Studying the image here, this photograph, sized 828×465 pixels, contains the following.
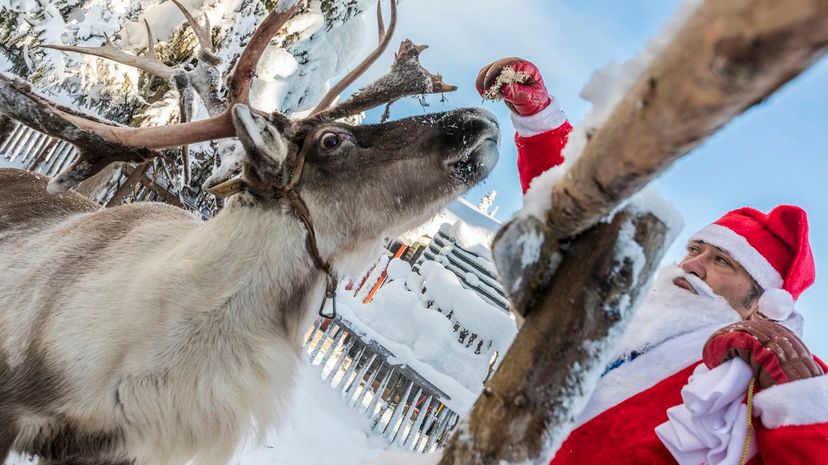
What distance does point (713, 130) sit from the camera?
0.47 meters

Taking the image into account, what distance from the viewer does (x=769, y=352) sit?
1.00m

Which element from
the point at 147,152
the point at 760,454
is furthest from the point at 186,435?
the point at 760,454

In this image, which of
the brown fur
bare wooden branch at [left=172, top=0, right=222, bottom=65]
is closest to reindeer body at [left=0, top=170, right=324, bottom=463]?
the brown fur

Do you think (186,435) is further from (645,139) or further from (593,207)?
(645,139)

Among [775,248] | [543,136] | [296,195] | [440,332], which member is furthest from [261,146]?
[440,332]

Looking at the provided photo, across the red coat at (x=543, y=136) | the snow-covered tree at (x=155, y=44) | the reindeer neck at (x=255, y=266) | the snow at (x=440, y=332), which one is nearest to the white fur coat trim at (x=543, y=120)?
the red coat at (x=543, y=136)

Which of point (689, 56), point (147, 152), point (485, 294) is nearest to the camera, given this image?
point (689, 56)

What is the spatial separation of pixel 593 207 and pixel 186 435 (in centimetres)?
187

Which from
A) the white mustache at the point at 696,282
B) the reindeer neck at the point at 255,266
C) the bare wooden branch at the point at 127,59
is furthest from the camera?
the bare wooden branch at the point at 127,59

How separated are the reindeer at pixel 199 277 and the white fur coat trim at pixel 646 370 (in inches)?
40.8

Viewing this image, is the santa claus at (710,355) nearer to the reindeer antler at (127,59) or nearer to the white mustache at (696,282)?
the white mustache at (696,282)

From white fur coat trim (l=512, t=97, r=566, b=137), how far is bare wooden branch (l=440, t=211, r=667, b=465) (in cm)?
140

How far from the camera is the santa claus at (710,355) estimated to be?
994 millimetres

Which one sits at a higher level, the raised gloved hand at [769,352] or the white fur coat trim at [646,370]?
the raised gloved hand at [769,352]
